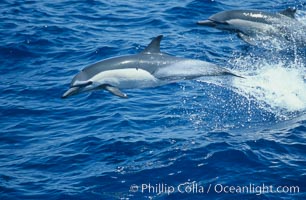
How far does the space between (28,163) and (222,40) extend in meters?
7.88

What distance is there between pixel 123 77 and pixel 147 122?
1.63 metres

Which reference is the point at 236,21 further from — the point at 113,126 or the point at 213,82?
the point at 113,126

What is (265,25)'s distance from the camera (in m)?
14.2

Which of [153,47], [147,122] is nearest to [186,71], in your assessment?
[153,47]

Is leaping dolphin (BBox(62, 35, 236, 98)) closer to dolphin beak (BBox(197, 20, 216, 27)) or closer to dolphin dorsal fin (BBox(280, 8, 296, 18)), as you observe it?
dolphin beak (BBox(197, 20, 216, 27))

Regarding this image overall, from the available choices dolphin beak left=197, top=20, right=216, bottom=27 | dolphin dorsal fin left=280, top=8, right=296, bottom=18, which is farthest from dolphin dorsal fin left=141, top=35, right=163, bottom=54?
dolphin dorsal fin left=280, top=8, right=296, bottom=18

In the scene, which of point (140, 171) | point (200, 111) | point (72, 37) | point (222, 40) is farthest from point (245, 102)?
point (72, 37)

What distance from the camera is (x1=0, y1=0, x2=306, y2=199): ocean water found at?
9.11 m

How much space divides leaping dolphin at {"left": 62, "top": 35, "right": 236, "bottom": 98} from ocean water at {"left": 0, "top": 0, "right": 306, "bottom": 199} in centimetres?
108

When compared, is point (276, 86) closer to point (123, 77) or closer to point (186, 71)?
point (186, 71)

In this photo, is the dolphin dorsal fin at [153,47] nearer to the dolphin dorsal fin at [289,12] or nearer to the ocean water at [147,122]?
the ocean water at [147,122]

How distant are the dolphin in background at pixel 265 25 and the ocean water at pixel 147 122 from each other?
475 mm

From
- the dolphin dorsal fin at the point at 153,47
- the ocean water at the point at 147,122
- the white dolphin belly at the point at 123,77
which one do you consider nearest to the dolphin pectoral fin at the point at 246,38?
the ocean water at the point at 147,122

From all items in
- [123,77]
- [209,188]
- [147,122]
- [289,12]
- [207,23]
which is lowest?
[209,188]
